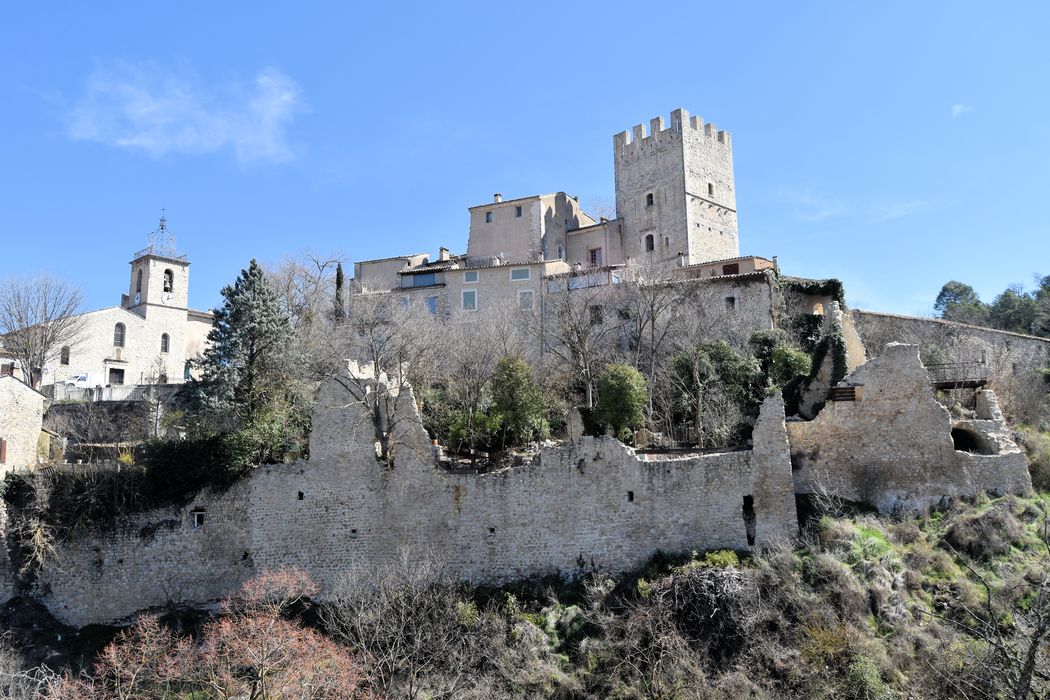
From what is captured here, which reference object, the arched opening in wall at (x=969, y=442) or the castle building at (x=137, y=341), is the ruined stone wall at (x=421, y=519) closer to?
the arched opening in wall at (x=969, y=442)

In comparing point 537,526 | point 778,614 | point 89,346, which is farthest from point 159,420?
point 778,614

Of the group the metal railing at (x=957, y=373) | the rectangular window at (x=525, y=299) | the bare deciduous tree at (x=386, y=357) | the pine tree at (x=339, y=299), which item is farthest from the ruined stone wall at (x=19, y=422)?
the metal railing at (x=957, y=373)

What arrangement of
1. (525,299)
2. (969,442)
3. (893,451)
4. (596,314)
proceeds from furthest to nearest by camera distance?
(525,299) < (596,314) < (969,442) < (893,451)

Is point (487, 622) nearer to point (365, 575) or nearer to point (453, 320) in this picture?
point (365, 575)

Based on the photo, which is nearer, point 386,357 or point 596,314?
point 386,357

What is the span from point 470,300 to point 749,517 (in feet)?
74.6

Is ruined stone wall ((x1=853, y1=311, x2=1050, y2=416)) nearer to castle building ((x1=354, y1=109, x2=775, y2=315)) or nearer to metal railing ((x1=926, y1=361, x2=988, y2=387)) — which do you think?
metal railing ((x1=926, y1=361, x2=988, y2=387))

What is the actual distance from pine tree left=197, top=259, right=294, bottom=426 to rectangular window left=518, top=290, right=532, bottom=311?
13254mm

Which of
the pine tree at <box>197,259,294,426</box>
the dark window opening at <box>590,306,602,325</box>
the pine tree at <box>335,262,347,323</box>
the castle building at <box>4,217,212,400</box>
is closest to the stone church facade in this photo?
the castle building at <box>4,217,212,400</box>

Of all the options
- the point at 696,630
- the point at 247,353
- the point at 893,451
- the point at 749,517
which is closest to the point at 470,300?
the point at 247,353

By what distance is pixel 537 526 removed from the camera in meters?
24.1

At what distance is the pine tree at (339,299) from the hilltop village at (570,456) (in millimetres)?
5082

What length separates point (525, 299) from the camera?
4212 centimetres

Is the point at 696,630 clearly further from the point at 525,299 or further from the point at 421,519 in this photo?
the point at 525,299
